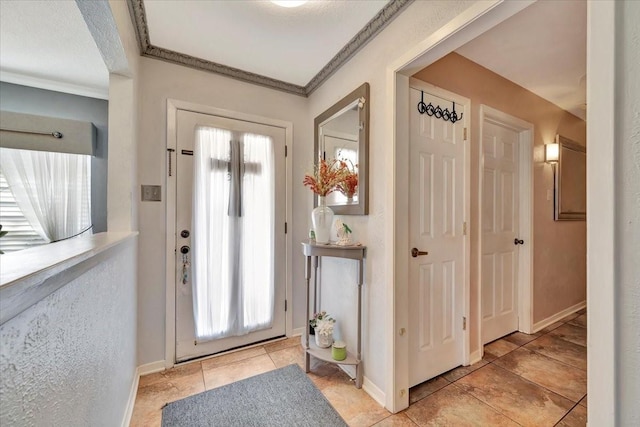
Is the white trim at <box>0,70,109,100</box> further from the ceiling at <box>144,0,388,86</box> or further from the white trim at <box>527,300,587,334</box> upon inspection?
the white trim at <box>527,300,587,334</box>

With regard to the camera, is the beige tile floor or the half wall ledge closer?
the half wall ledge

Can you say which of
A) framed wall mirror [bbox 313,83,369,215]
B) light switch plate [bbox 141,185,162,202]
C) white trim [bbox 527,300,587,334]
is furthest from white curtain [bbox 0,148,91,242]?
white trim [bbox 527,300,587,334]

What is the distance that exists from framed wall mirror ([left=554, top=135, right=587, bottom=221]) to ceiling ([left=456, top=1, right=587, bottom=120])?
59 centimetres

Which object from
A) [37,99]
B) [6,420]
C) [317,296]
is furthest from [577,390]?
[37,99]

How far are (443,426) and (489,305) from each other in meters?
1.28

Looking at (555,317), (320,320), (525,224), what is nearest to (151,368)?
(320,320)

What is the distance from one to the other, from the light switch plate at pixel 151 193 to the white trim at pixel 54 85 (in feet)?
5.37

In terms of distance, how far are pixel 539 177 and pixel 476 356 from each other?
6.24 ft

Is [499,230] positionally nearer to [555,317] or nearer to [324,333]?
[555,317]

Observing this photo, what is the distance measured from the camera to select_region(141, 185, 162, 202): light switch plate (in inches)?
74.7

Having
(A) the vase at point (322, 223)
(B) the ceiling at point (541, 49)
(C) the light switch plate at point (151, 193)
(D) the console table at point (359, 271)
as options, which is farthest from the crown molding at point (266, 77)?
(D) the console table at point (359, 271)

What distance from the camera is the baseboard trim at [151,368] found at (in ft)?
6.16

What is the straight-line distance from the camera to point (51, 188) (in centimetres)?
249

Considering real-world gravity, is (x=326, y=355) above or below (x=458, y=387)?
above
